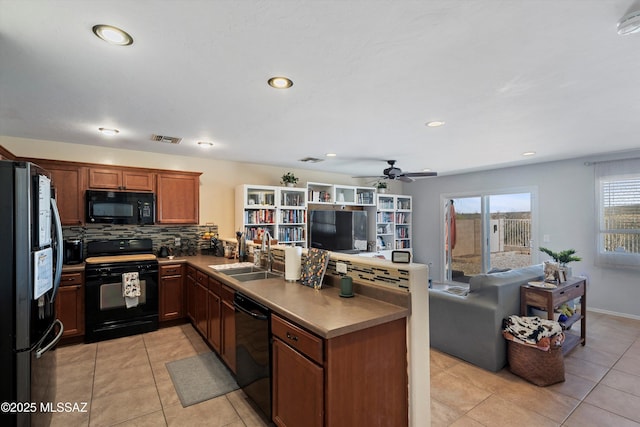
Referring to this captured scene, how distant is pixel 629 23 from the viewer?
152 cm

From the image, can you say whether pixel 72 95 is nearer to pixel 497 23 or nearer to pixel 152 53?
pixel 152 53

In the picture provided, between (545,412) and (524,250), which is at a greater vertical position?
(524,250)

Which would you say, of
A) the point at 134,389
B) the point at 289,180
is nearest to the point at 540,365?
the point at 134,389

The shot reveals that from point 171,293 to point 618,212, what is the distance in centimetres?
667

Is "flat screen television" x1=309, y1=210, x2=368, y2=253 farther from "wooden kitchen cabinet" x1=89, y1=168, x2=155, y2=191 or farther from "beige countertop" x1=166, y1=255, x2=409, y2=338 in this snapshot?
"beige countertop" x1=166, y1=255, x2=409, y2=338

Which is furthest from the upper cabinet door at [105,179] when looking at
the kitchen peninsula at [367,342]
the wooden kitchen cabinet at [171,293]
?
the kitchen peninsula at [367,342]

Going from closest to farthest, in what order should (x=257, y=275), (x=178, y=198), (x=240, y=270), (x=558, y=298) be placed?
(x=558, y=298) → (x=257, y=275) → (x=240, y=270) → (x=178, y=198)

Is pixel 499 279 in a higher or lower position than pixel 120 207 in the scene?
lower

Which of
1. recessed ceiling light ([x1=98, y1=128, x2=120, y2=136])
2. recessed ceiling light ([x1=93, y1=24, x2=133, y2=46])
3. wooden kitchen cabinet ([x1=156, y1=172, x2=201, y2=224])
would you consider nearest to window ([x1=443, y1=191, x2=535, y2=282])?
wooden kitchen cabinet ([x1=156, y1=172, x2=201, y2=224])

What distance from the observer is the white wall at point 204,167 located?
388 centimetres

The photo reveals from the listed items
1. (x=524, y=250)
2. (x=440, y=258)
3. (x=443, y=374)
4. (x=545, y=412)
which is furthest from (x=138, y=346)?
(x=524, y=250)

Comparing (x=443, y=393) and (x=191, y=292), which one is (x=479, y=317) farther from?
(x=191, y=292)

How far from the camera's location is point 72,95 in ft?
8.11

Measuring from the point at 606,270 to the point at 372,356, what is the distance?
204 inches
